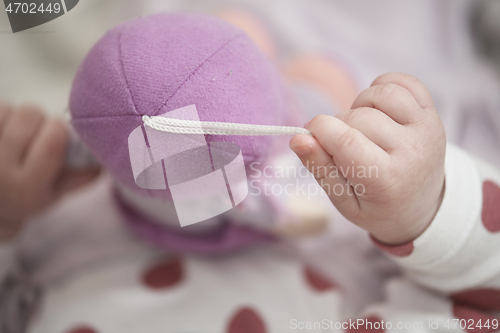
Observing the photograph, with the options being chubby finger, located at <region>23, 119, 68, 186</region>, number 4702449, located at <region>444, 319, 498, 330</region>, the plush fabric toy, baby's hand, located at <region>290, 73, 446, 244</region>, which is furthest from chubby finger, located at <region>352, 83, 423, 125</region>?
chubby finger, located at <region>23, 119, 68, 186</region>

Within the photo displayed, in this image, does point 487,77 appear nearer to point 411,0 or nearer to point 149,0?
point 411,0

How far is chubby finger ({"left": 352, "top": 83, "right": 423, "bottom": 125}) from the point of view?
0.37 meters

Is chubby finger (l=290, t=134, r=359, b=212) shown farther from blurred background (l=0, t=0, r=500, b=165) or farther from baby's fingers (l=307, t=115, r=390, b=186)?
blurred background (l=0, t=0, r=500, b=165)

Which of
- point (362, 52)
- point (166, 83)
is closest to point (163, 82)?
point (166, 83)

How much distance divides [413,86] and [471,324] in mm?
303

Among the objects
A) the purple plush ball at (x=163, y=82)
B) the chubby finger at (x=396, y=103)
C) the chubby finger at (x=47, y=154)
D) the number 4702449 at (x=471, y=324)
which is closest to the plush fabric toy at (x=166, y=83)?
the purple plush ball at (x=163, y=82)

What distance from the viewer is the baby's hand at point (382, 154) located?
0.34m

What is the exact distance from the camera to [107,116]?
33cm

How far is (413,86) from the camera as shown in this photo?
394 mm

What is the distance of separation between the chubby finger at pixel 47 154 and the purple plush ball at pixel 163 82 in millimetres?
217

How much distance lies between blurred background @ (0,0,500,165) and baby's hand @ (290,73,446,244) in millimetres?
292

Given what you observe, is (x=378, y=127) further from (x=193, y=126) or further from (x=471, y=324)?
(x=471, y=324)

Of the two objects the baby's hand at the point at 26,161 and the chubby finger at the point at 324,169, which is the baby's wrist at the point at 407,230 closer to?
the chubby finger at the point at 324,169

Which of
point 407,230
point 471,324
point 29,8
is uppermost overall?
point 29,8
